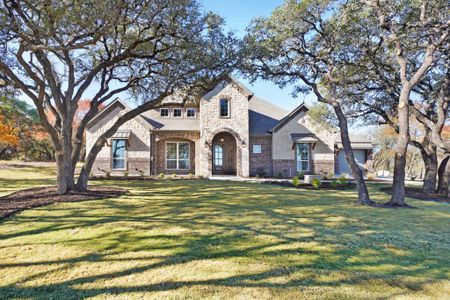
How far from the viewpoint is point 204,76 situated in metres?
13.0

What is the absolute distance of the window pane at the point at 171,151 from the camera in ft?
76.1

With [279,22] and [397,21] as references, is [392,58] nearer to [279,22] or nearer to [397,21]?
[397,21]

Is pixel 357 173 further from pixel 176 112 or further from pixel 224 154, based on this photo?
pixel 176 112

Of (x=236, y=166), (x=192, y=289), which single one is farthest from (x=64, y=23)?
(x=236, y=166)

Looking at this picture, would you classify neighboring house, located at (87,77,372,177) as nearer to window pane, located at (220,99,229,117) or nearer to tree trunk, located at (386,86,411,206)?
window pane, located at (220,99,229,117)

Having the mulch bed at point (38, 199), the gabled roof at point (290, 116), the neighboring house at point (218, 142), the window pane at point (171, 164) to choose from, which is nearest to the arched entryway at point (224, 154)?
the neighboring house at point (218, 142)

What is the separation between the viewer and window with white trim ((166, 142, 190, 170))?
23.2 m

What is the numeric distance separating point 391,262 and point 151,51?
482 inches

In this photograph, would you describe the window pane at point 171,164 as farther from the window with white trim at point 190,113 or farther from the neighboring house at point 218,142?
the window with white trim at point 190,113

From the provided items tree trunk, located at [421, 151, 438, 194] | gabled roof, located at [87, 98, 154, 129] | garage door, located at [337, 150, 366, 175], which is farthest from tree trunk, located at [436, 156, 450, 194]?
gabled roof, located at [87, 98, 154, 129]

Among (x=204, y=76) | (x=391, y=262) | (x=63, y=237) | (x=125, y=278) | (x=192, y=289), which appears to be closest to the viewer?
(x=192, y=289)

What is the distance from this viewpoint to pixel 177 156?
76.2 ft

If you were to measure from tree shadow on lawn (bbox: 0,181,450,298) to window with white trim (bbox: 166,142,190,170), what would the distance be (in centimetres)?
1450

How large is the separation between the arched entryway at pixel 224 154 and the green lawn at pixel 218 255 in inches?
609
